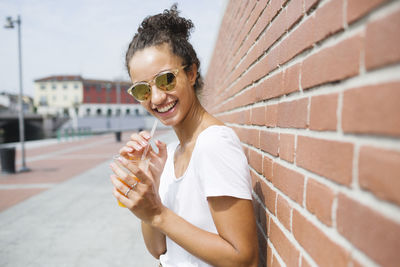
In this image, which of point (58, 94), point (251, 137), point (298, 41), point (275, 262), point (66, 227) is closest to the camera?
point (298, 41)

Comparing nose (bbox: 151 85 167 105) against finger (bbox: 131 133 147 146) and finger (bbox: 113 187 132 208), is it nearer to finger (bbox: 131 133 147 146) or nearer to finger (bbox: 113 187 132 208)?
finger (bbox: 131 133 147 146)

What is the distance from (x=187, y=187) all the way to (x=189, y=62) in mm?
714

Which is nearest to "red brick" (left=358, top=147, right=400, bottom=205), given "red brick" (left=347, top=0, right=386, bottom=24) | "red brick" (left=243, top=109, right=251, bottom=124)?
"red brick" (left=347, top=0, right=386, bottom=24)

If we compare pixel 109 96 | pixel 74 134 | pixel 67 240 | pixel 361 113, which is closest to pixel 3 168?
pixel 67 240

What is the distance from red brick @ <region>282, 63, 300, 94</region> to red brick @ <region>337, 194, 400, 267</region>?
477 mm

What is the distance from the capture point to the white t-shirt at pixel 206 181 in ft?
3.61

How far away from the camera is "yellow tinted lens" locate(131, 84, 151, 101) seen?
1463mm

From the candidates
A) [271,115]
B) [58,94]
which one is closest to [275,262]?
[271,115]

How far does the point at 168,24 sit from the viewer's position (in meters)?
1.54

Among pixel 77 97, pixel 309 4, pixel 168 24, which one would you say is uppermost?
pixel 77 97

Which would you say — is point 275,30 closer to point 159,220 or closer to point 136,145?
point 136,145

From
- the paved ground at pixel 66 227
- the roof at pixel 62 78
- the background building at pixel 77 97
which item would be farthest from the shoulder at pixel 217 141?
the roof at pixel 62 78

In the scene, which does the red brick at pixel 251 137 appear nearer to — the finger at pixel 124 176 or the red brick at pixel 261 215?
the red brick at pixel 261 215

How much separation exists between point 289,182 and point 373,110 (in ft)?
1.86
